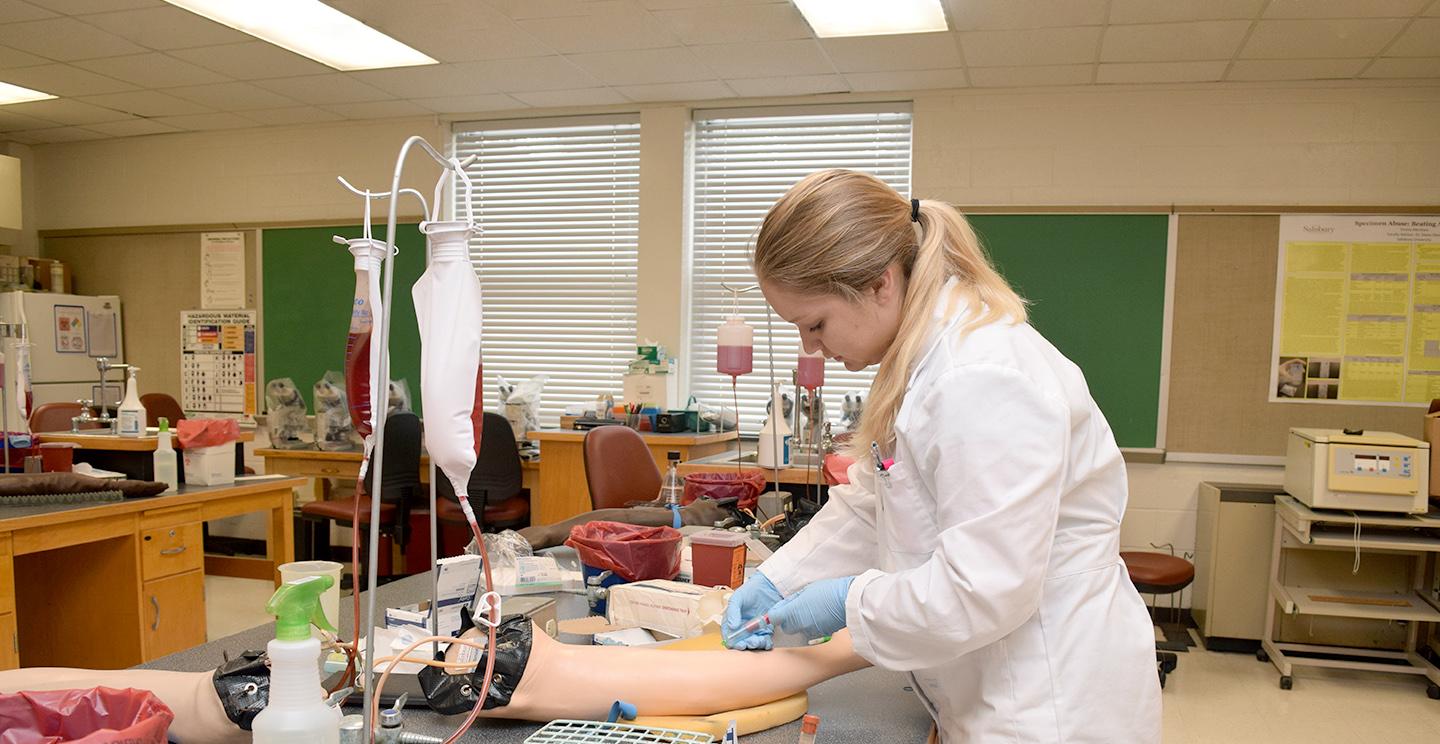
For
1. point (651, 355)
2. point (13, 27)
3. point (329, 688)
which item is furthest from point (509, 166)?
point (329, 688)

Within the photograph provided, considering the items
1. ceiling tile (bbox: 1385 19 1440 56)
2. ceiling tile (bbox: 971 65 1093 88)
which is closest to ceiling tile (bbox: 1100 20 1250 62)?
ceiling tile (bbox: 971 65 1093 88)

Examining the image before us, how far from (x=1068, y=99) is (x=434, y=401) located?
4384 mm

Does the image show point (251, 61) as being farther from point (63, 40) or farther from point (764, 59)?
point (764, 59)

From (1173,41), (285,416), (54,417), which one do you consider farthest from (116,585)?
(1173,41)

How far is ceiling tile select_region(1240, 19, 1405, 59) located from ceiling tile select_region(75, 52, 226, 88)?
15.9ft

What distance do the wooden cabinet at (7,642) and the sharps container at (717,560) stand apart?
2.09 metres

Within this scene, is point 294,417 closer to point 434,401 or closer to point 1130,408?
point 1130,408

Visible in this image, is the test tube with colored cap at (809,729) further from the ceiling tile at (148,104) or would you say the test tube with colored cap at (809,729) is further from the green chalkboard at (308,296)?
the ceiling tile at (148,104)

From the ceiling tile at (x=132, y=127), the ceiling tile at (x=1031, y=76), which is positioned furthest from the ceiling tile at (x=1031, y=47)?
the ceiling tile at (x=132, y=127)

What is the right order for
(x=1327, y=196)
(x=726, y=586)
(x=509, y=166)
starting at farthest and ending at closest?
(x=509, y=166), (x=1327, y=196), (x=726, y=586)

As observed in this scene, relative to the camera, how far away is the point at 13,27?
4.01 metres

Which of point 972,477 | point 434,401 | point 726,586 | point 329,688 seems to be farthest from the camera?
point 726,586

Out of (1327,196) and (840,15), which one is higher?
(840,15)

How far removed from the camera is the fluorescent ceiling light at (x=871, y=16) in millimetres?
3713
